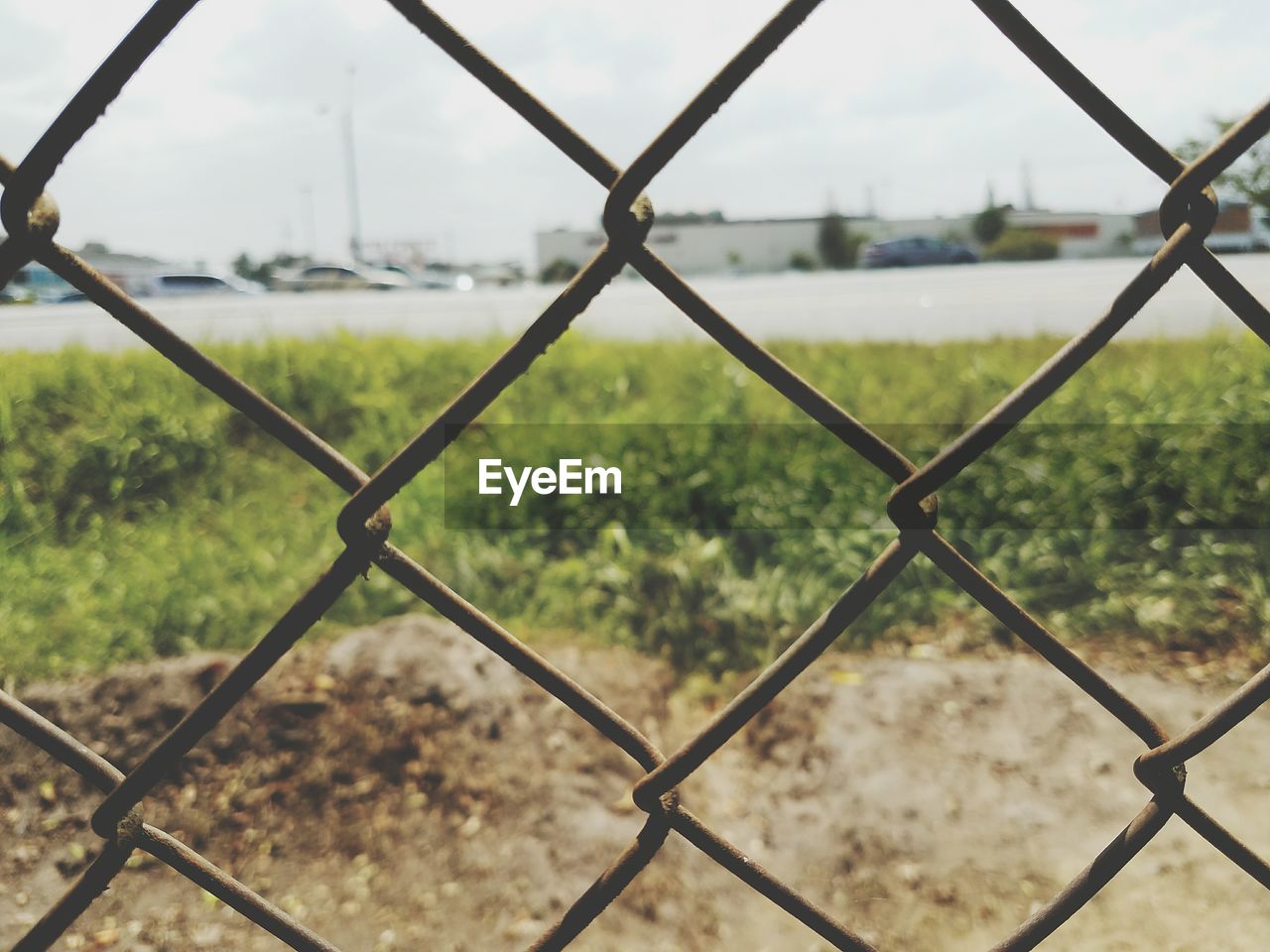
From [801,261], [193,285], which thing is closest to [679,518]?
[193,285]

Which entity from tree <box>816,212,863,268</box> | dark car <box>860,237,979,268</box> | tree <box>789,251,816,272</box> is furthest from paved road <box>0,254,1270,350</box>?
tree <box>789,251,816,272</box>

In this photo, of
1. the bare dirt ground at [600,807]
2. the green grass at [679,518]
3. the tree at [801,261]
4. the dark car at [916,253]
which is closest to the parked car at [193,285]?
Result: the dark car at [916,253]

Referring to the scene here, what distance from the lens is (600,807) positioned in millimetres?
2133

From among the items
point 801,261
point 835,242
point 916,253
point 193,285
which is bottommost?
point 193,285

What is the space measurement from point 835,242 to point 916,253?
22.9 feet

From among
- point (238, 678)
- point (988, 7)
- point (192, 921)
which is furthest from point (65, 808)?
point (988, 7)

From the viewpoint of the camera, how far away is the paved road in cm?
527

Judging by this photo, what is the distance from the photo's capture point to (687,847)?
2.06 m

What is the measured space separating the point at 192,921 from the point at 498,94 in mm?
1621

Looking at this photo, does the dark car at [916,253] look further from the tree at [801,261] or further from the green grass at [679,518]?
the green grass at [679,518]

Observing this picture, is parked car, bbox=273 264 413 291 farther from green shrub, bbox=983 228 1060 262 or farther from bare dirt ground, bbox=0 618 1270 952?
bare dirt ground, bbox=0 618 1270 952

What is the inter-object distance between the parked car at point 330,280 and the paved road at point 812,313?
9121 mm

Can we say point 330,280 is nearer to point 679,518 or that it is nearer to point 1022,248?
point 1022,248

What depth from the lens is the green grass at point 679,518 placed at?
291 cm
